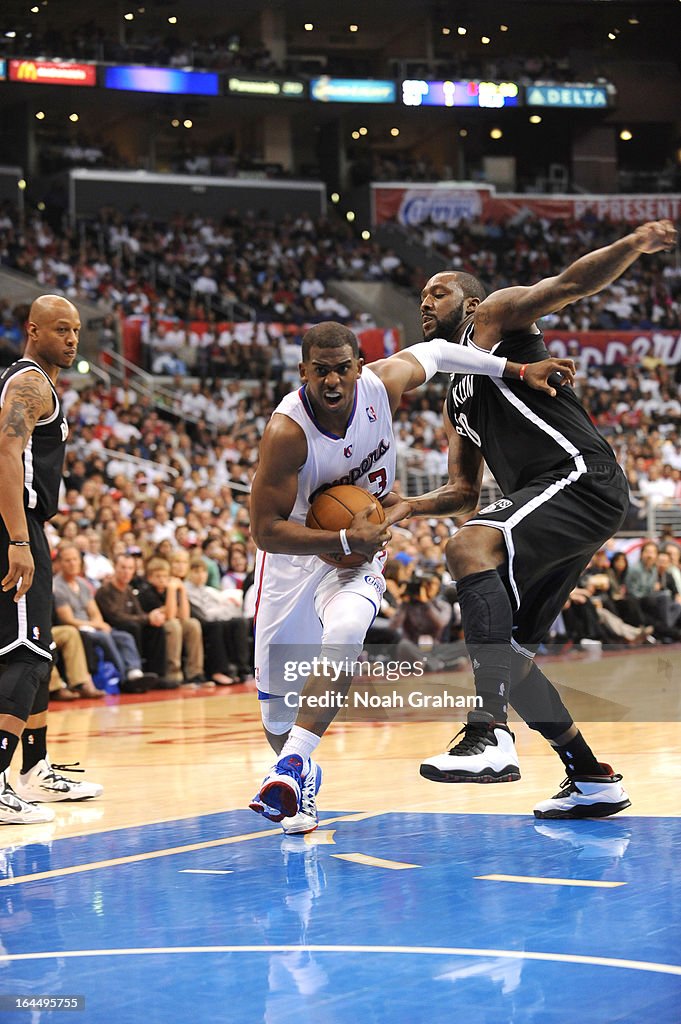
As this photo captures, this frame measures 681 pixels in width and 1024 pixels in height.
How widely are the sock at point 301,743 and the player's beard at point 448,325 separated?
173cm

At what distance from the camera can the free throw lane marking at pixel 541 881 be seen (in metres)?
3.94

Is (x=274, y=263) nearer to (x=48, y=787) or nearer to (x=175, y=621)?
(x=175, y=621)

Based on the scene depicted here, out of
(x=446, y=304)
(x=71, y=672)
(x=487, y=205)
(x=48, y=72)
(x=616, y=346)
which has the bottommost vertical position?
(x=71, y=672)

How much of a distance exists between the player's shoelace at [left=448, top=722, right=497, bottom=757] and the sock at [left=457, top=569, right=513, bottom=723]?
3.1 inches

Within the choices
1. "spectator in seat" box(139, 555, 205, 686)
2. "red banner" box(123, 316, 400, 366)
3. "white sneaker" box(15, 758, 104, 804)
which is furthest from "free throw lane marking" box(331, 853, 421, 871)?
"red banner" box(123, 316, 400, 366)

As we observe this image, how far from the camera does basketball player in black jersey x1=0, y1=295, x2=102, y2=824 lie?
525 cm

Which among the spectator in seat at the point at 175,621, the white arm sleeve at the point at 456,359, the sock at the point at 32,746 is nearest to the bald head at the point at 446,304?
the white arm sleeve at the point at 456,359

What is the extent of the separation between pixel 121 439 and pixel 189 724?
32.8 ft

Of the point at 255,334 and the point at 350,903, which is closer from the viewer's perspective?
the point at 350,903

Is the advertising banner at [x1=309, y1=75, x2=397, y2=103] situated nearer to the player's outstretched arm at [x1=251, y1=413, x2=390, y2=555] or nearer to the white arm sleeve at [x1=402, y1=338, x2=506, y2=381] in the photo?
the white arm sleeve at [x1=402, y1=338, x2=506, y2=381]

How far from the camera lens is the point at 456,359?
500 centimetres

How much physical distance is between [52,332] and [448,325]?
1704 mm

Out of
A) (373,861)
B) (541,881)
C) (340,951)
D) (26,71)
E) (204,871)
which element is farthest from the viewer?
(26,71)
